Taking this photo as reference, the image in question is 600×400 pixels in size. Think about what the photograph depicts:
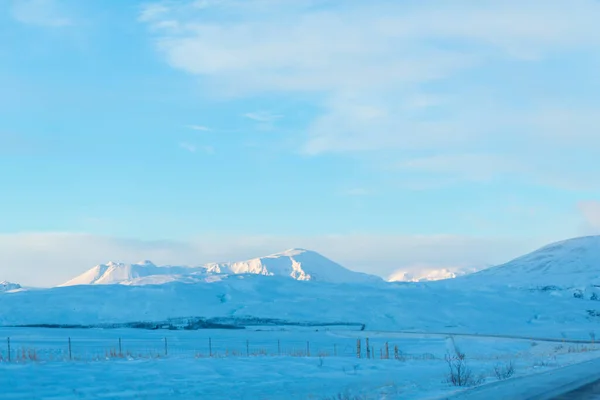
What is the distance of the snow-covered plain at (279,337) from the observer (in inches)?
1001

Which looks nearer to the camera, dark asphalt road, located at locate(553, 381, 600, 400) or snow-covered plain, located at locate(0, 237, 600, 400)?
dark asphalt road, located at locate(553, 381, 600, 400)

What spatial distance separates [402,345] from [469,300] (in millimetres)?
59820

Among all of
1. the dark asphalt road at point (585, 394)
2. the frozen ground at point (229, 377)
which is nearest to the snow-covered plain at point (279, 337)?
the frozen ground at point (229, 377)

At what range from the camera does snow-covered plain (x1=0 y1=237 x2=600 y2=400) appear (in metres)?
25.4

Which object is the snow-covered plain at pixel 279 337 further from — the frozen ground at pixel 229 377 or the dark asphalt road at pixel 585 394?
the dark asphalt road at pixel 585 394

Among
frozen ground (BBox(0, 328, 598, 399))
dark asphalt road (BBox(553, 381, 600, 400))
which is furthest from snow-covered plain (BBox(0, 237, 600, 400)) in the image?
dark asphalt road (BBox(553, 381, 600, 400))

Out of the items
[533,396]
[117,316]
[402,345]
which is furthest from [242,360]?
[117,316]

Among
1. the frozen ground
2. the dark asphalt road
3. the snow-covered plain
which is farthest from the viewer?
the snow-covered plain

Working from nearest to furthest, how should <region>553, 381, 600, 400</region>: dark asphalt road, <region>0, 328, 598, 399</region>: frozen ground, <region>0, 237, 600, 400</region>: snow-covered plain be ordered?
<region>553, 381, 600, 400</region>: dark asphalt road, <region>0, 328, 598, 399</region>: frozen ground, <region>0, 237, 600, 400</region>: snow-covered plain

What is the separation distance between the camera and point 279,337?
7469cm

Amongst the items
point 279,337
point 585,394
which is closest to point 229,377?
point 585,394

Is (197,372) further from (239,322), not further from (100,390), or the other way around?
Answer: (239,322)

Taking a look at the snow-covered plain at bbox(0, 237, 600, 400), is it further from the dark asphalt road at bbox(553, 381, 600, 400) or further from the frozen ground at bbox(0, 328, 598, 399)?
the dark asphalt road at bbox(553, 381, 600, 400)

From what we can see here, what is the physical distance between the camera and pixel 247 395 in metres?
24.0
